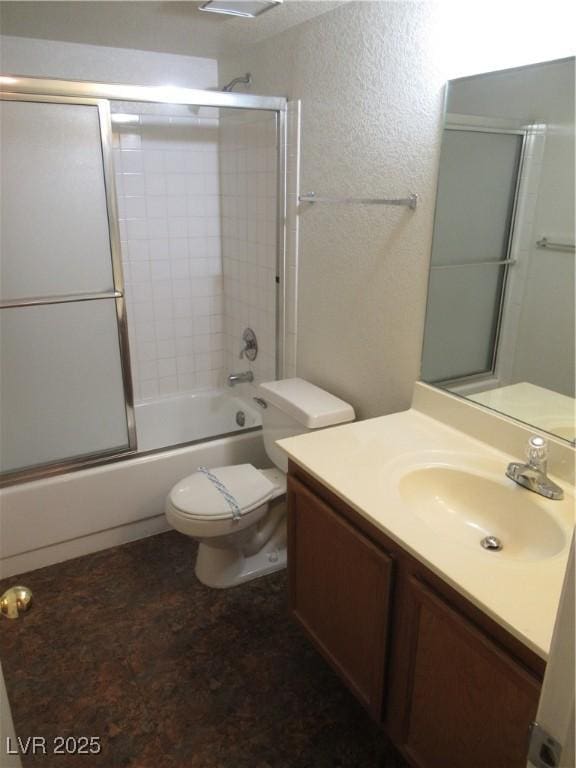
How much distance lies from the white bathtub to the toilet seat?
755 mm

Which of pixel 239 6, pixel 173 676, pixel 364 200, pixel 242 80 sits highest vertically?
pixel 239 6

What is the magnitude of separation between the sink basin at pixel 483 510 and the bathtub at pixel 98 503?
1.37 meters

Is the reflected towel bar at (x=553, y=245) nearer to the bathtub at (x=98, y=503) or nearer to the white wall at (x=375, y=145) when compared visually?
the white wall at (x=375, y=145)

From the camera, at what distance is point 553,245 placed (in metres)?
1.43

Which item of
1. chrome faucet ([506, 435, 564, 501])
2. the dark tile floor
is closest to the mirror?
chrome faucet ([506, 435, 564, 501])

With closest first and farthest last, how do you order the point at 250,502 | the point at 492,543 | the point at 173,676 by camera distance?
the point at 492,543, the point at 173,676, the point at 250,502

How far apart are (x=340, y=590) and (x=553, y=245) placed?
3.59 ft

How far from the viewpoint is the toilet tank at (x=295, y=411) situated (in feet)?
7.07

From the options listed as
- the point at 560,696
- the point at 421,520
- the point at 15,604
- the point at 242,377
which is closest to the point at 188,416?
the point at 242,377

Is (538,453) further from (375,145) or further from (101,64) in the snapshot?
A: (101,64)

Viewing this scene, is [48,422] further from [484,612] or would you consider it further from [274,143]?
[484,612]

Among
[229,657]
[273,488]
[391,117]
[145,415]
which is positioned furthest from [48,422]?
[391,117]

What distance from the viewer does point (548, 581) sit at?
109 cm

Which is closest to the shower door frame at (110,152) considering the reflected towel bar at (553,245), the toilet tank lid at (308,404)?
the toilet tank lid at (308,404)
